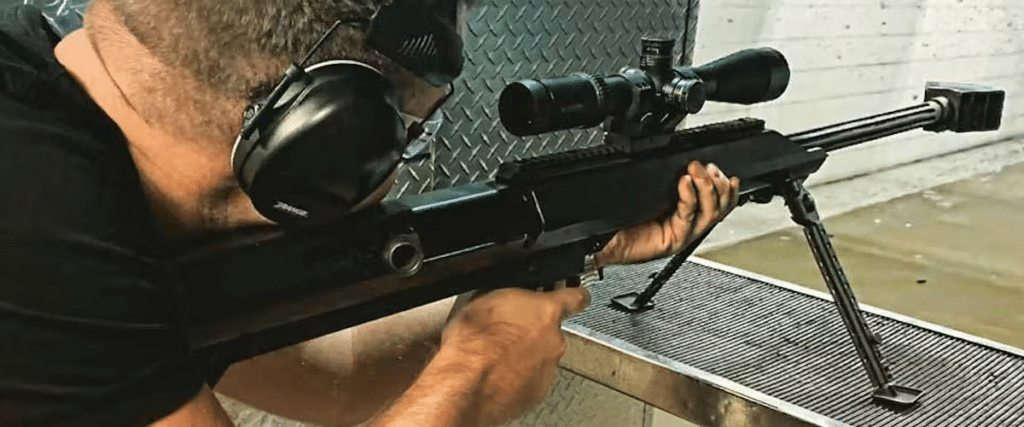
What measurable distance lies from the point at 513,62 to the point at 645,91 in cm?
50

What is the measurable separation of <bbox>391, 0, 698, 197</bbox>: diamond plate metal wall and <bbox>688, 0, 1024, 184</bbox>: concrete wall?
74 centimetres

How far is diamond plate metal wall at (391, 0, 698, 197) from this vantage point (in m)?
1.39

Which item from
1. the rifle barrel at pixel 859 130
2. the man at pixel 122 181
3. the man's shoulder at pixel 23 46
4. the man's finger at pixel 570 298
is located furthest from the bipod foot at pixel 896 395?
the man's shoulder at pixel 23 46

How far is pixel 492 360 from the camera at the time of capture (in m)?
0.88

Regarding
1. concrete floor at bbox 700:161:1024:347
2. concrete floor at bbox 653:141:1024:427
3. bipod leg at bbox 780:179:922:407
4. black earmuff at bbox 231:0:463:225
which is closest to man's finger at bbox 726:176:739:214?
bipod leg at bbox 780:179:922:407

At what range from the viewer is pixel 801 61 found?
310cm

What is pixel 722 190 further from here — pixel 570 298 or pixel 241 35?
pixel 241 35

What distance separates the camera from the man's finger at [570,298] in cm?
92

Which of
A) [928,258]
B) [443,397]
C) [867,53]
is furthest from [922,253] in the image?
[443,397]

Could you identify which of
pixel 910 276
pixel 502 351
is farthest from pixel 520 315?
pixel 910 276

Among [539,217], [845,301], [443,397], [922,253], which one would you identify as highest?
[539,217]

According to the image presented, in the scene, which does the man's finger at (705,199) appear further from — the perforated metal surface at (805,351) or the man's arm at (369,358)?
the perforated metal surface at (805,351)

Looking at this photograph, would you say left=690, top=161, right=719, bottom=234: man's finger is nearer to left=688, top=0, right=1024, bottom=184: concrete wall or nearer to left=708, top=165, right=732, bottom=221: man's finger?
left=708, top=165, right=732, bottom=221: man's finger

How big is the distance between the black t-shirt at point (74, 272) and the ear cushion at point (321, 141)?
0.09 m
